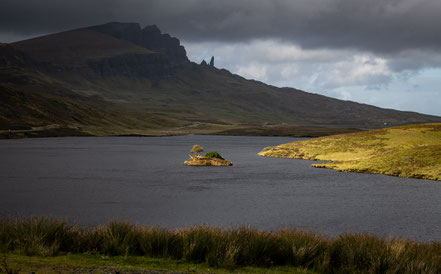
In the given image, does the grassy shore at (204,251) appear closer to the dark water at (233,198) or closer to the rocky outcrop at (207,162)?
the dark water at (233,198)

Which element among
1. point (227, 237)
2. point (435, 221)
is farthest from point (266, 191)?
point (227, 237)

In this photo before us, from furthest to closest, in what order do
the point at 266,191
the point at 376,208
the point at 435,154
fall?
the point at 435,154
the point at 266,191
the point at 376,208

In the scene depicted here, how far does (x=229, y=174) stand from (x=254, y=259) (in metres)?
54.8

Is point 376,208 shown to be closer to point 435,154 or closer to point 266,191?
point 266,191

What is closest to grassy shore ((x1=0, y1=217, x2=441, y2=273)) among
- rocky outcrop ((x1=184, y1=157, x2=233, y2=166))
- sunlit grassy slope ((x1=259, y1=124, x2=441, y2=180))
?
sunlit grassy slope ((x1=259, y1=124, x2=441, y2=180))

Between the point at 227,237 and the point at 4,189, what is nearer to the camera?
the point at 227,237

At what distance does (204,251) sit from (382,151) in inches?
2775

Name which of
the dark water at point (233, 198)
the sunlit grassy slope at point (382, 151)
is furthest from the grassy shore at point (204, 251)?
the sunlit grassy slope at point (382, 151)

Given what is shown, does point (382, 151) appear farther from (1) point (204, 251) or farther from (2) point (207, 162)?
(1) point (204, 251)

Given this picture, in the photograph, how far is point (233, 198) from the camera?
4816 centimetres

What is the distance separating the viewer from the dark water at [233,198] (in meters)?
34.6

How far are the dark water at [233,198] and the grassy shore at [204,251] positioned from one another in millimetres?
7920

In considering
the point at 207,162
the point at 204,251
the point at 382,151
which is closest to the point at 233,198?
the point at 204,251

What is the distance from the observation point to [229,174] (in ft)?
241
